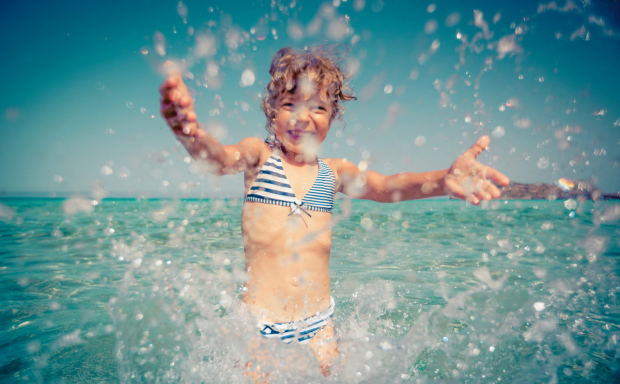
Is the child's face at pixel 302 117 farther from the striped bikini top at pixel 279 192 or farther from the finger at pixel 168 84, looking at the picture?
the finger at pixel 168 84

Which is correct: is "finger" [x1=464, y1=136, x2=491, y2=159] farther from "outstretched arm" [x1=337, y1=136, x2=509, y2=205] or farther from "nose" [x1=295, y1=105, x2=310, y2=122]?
"nose" [x1=295, y1=105, x2=310, y2=122]

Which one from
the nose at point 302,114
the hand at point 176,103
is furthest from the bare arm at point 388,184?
the hand at point 176,103

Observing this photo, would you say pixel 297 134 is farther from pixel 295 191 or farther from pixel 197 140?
pixel 197 140

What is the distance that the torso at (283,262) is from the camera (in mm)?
1892

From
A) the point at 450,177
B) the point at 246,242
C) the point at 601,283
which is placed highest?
the point at 450,177

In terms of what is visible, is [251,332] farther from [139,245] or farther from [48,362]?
[139,245]

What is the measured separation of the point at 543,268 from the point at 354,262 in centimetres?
250

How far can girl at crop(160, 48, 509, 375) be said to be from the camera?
1.87 m

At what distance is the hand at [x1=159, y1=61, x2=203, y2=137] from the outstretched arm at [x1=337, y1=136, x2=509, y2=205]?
4.41 feet

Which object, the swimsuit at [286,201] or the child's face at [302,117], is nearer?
the swimsuit at [286,201]

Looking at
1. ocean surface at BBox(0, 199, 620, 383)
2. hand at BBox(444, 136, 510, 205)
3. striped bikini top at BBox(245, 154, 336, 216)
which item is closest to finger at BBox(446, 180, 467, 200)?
hand at BBox(444, 136, 510, 205)

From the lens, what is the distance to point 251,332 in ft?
6.11

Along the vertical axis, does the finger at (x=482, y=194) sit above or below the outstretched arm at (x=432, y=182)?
below

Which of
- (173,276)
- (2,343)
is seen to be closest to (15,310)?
(2,343)
